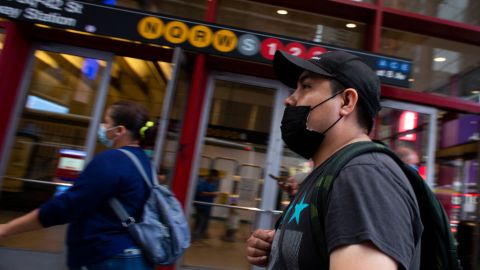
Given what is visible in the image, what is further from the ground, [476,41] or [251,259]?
[476,41]

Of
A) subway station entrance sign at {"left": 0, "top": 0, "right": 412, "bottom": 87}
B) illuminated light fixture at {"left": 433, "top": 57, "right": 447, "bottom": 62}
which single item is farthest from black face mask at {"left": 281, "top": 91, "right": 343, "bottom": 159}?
illuminated light fixture at {"left": 433, "top": 57, "right": 447, "bottom": 62}

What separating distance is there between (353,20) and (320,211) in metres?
5.41

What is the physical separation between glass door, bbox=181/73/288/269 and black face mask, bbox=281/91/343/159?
3.77 meters

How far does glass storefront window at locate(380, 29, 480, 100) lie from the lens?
573cm

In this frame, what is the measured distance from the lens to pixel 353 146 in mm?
1039

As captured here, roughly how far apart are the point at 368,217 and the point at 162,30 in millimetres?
4080

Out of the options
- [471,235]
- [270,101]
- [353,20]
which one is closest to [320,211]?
[270,101]

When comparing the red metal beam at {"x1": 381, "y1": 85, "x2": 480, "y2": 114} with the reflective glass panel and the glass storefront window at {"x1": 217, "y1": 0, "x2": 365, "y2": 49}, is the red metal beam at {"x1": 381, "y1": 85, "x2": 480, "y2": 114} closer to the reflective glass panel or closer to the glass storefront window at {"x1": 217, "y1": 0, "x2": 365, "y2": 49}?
the glass storefront window at {"x1": 217, "y1": 0, "x2": 365, "y2": 49}

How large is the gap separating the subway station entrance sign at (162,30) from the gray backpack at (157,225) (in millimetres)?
2615

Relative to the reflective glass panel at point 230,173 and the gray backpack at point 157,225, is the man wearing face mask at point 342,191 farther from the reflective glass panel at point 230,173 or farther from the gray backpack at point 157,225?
the reflective glass panel at point 230,173

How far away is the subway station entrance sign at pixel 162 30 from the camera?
174 inches

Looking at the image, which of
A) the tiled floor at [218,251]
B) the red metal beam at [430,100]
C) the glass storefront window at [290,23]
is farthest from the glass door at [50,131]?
the red metal beam at [430,100]

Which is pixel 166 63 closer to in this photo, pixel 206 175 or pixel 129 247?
pixel 206 175

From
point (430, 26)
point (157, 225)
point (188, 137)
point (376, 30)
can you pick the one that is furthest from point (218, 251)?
point (430, 26)
